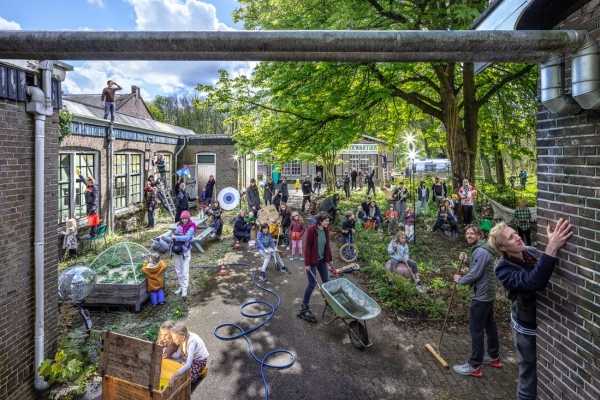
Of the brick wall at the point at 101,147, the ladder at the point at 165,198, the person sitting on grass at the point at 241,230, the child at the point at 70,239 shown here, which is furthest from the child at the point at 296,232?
the ladder at the point at 165,198

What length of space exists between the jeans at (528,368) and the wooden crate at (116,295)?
647 cm

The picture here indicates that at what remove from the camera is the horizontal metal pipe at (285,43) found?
2.79 m

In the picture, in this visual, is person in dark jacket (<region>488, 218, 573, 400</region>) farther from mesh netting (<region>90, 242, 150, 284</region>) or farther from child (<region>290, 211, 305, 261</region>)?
child (<region>290, 211, 305, 261</region>)

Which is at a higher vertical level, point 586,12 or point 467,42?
point 586,12

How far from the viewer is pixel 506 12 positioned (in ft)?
11.0

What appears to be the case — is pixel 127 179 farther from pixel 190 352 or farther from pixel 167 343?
pixel 190 352

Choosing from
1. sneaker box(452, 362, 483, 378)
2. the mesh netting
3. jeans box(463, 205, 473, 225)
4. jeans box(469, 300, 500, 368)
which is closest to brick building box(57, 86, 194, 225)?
the mesh netting

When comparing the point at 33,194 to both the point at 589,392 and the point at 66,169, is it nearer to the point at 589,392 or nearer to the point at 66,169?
the point at 589,392

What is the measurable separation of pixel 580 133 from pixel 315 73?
8.22 m

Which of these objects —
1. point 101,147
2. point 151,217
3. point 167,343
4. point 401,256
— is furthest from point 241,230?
point 167,343

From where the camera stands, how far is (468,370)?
16.8 ft

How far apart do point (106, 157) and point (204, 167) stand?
897cm

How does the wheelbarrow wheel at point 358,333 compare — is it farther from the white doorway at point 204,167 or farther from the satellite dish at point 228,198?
the white doorway at point 204,167

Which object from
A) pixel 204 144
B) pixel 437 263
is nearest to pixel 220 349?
pixel 437 263
